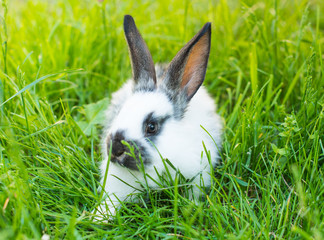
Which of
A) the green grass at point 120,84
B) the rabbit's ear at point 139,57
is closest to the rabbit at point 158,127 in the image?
the rabbit's ear at point 139,57

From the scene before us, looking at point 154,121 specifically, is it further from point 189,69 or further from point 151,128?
point 189,69

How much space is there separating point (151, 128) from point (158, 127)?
0.07m

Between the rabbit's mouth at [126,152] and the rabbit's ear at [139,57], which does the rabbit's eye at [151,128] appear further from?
the rabbit's ear at [139,57]

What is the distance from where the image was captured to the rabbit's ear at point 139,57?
3.45 meters

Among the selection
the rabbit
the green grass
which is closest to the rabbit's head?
the rabbit

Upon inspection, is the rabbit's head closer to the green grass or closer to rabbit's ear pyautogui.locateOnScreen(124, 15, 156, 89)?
rabbit's ear pyautogui.locateOnScreen(124, 15, 156, 89)

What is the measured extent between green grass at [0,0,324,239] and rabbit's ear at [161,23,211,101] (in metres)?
0.51

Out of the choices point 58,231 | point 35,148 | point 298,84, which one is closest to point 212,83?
point 298,84

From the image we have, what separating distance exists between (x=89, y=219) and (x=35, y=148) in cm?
81

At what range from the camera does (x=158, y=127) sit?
314cm

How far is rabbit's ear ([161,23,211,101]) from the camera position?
3281 mm

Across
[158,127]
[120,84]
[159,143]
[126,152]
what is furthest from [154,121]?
[120,84]

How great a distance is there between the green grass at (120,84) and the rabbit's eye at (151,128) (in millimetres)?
497

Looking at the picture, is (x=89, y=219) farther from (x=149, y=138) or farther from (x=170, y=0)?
(x=170, y=0)
